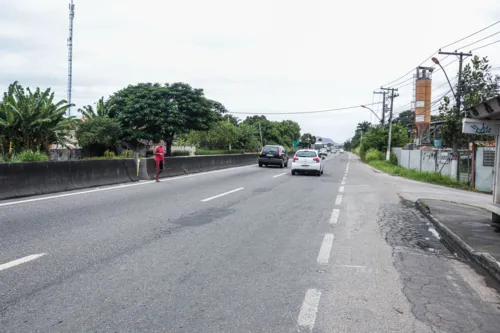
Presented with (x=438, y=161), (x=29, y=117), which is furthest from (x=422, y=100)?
(x=29, y=117)

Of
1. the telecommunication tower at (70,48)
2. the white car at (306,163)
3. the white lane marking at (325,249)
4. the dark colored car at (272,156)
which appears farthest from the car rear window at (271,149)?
the telecommunication tower at (70,48)

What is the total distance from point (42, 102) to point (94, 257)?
26326mm

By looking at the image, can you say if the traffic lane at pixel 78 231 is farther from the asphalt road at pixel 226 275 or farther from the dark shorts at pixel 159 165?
the dark shorts at pixel 159 165

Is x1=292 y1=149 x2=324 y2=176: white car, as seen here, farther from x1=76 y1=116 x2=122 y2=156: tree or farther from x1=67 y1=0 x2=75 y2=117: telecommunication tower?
x1=67 y1=0 x2=75 y2=117: telecommunication tower

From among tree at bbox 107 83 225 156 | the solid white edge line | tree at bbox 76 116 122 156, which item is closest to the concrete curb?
the solid white edge line

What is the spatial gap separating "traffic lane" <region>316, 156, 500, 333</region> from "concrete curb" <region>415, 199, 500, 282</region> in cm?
23

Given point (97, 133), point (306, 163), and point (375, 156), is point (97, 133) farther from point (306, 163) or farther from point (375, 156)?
point (375, 156)

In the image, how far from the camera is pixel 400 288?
4660 millimetres

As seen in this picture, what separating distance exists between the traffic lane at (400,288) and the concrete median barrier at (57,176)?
832 centimetres

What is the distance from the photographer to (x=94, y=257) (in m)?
5.34

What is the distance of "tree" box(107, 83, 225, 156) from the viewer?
40250 mm

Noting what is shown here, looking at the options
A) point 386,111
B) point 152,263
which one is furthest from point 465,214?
point 386,111

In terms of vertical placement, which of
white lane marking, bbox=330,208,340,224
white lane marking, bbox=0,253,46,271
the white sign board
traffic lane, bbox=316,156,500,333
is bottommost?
traffic lane, bbox=316,156,500,333

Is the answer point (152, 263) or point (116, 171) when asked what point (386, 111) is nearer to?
point (116, 171)
